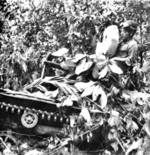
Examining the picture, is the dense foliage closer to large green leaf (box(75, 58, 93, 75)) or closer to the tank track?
large green leaf (box(75, 58, 93, 75))

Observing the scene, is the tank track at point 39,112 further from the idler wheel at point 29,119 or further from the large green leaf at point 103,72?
the large green leaf at point 103,72

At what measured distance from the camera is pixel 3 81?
693 cm

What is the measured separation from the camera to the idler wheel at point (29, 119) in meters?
4.46

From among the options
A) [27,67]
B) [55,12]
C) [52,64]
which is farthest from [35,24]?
[52,64]

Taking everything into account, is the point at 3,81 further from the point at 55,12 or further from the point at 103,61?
the point at 103,61

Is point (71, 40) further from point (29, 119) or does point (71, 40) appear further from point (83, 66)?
point (29, 119)

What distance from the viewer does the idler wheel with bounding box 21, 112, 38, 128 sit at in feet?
14.6

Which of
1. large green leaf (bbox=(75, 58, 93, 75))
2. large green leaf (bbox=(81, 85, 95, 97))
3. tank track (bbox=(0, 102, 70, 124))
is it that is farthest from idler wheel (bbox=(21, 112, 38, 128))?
large green leaf (bbox=(75, 58, 93, 75))

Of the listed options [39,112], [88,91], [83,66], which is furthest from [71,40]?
[39,112]

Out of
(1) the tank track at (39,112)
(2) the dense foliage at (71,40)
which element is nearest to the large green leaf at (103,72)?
(2) the dense foliage at (71,40)

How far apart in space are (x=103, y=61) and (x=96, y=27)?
8.31 ft

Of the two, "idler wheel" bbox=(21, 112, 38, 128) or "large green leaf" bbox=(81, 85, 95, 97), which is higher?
"large green leaf" bbox=(81, 85, 95, 97)

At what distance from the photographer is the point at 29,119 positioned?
14.7 ft

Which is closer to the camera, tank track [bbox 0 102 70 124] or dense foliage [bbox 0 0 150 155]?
tank track [bbox 0 102 70 124]
